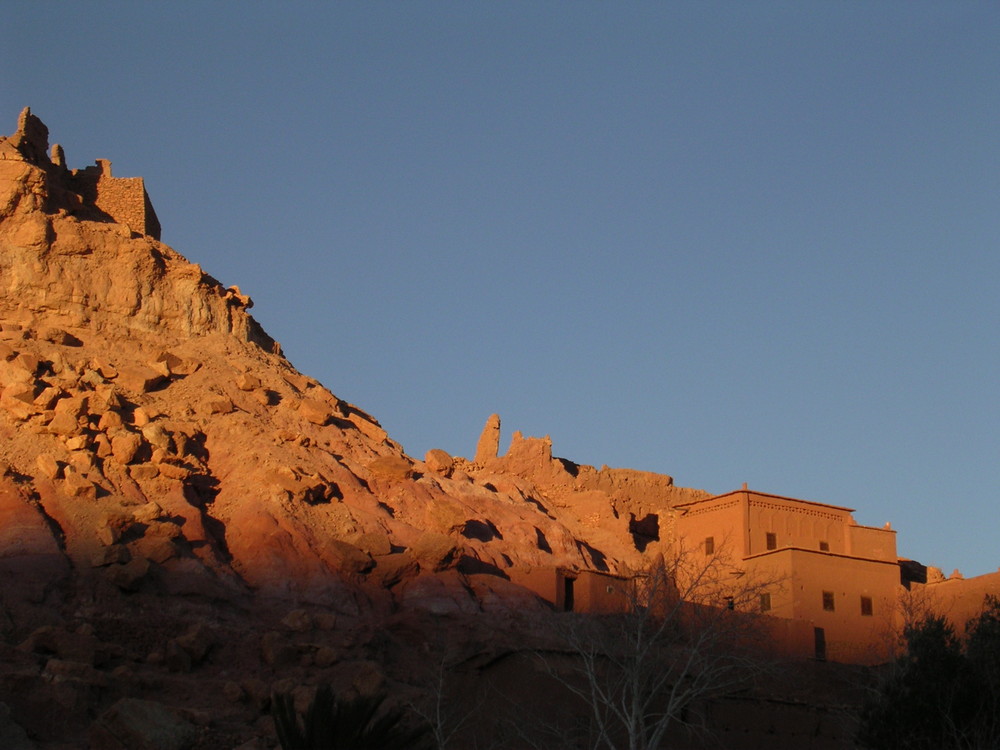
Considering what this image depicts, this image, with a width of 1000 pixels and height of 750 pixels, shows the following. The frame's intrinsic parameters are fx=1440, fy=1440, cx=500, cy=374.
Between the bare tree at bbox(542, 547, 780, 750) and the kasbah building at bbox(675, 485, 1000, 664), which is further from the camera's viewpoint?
the kasbah building at bbox(675, 485, 1000, 664)

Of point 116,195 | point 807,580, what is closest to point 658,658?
point 807,580

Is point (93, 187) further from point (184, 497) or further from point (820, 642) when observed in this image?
point (820, 642)

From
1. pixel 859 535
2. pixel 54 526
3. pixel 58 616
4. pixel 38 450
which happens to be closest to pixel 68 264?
pixel 38 450

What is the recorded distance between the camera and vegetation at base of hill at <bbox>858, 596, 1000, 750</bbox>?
20.9 m

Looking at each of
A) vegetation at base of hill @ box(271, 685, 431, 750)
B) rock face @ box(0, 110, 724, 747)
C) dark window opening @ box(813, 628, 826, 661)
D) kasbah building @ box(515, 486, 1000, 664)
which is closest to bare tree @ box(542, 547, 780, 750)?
kasbah building @ box(515, 486, 1000, 664)

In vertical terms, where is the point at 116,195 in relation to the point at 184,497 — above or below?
above

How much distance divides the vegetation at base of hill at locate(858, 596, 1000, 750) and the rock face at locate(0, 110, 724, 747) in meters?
10.7

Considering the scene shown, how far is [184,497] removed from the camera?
1261 inches

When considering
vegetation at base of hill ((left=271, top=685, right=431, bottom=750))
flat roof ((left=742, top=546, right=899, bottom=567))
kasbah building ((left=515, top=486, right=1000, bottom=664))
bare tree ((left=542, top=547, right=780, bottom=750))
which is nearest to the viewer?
vegetation at base of hill ((left=271, top=685, right=431, bottom=750))

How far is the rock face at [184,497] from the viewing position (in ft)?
89.9

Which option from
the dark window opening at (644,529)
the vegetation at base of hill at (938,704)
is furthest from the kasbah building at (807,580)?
the vegetation at base of hill at (938,704)

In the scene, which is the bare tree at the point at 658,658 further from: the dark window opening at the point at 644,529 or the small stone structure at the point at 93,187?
the small stone structure at the point at 93,187

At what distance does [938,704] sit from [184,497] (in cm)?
1745

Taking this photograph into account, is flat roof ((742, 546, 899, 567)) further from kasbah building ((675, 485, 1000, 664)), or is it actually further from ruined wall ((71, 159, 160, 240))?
ruined wall ((71, 159, 160, 240))
